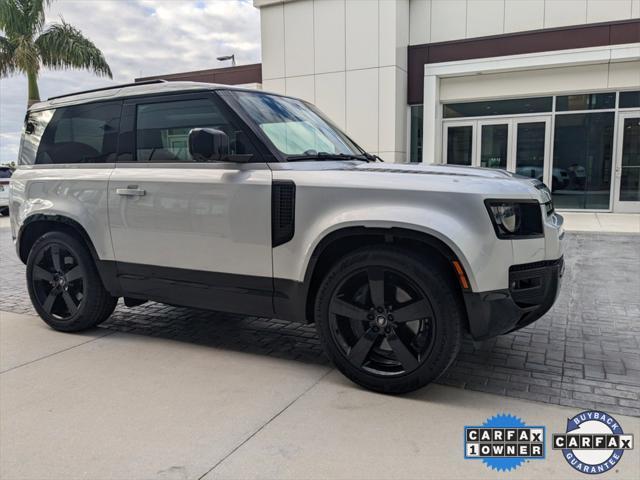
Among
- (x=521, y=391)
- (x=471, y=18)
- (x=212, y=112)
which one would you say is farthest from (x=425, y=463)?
(x=471, y=18)

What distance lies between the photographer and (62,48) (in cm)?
1848

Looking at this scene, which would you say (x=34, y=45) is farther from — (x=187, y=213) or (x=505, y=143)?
(x=187, y=213)

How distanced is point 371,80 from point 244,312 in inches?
474

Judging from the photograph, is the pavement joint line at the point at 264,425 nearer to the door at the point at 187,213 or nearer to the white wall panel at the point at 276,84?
the door at the point at 187,213

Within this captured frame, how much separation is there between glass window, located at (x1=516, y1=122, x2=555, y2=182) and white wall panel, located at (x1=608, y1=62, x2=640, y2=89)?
186 centimetres

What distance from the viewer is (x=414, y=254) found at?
3.33 m

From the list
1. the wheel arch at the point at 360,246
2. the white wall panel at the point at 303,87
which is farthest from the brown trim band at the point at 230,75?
the wheel arch at the point at 360,246

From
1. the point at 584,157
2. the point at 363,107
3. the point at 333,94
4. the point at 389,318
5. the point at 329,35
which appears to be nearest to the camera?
the point at 389,318

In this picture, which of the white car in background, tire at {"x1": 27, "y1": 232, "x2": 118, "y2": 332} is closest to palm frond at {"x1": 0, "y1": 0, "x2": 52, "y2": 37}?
the white car in background

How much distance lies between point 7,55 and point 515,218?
2021 centimetres

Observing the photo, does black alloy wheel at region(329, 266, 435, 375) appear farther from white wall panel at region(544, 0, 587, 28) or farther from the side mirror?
white wall panel at region(544, 0, 587, 28)

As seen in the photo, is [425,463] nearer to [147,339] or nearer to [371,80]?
[147,339]

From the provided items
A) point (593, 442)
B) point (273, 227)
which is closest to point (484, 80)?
point (273, 227)

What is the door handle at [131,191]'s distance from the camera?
13.7 ft
